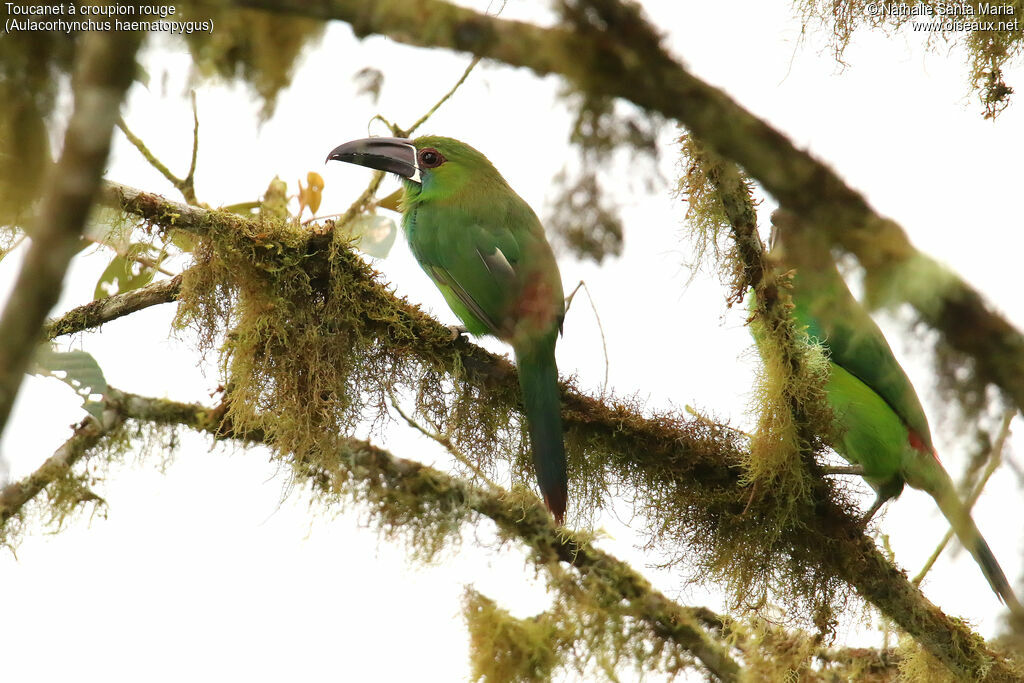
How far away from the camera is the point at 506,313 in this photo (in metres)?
3.14

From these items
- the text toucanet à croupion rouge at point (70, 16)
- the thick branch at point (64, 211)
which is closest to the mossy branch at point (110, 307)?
the text toucanet à croupion rouge at point (70, 16)

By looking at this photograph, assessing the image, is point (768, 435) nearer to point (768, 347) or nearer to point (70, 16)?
point (768, 347)

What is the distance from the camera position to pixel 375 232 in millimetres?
3305

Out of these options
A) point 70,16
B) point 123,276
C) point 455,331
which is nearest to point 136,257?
point 123,276

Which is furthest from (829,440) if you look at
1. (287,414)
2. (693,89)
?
(693,89)

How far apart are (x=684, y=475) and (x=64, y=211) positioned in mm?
2244

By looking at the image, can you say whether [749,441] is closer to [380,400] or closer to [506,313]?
[506,313]

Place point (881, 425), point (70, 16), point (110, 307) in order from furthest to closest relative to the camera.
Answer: point (881, 425) → point (110, 307) → point (70, 16)

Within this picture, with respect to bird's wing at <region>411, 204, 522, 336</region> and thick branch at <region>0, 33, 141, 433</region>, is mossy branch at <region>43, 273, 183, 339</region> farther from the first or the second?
thick branch at <region>0, 33, 141, 433</region>

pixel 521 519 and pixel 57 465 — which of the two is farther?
pixel 57 465

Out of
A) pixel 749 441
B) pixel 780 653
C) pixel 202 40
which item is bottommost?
pixel 780 653

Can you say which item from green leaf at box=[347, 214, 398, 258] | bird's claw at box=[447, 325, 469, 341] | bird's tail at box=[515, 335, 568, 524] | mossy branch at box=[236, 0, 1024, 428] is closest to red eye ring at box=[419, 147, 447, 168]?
green leaf at box=[347, 214, 398, 258]

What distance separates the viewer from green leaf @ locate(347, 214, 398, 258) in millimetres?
3223

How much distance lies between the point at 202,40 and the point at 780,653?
249cm
